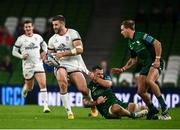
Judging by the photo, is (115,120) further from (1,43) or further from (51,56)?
(1,43)

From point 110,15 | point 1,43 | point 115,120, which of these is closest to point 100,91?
point 115,120

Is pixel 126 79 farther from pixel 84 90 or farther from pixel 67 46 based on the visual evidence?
pixel 67 46

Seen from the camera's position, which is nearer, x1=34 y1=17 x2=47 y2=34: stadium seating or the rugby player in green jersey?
the rugby player in green jersey

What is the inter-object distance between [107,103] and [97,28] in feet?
59.9

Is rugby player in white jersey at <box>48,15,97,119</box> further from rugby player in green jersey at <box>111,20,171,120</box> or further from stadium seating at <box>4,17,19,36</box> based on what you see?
stadium seating at <box>4,17,19,36</box>

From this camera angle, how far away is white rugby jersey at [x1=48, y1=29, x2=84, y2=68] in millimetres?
18516

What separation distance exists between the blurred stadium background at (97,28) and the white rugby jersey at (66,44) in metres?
9.46

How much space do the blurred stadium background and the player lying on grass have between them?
977cm

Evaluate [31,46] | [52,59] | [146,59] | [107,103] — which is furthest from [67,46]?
[31,46]

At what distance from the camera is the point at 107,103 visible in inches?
709

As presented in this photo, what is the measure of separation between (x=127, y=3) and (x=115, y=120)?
19762 mm

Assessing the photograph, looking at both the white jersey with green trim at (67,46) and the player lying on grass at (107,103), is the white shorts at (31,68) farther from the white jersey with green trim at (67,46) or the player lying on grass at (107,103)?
the player lying on grass at (107,103)

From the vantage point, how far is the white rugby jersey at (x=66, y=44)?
1852 cm

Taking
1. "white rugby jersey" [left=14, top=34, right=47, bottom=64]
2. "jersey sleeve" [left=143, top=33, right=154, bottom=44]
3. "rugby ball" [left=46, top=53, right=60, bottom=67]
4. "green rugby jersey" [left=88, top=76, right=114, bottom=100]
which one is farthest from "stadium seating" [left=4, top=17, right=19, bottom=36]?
"jersey sleeve" [left=143, top=33, right=154, bottom=44]
